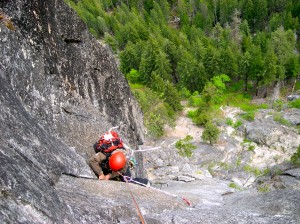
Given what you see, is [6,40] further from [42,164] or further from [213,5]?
[213,5]

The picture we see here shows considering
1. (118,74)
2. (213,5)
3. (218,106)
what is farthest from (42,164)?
(213,5)

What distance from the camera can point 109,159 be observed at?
10172 mm

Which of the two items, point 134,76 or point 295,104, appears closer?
point 295,104

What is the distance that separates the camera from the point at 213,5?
354 ft

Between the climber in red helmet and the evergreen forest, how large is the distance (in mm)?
34958

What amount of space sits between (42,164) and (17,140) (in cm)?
95

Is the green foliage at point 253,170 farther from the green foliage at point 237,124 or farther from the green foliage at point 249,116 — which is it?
the green foliage at point 249,116

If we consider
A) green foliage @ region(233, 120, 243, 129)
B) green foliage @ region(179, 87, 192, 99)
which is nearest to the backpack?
green foliage @ region(233, 120, 243, 129)

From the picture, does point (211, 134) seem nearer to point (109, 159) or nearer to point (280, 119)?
point (280, 119)

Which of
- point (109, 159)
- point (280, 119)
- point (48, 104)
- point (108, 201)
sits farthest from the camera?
point (280, 119)

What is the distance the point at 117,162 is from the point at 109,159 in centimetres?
40

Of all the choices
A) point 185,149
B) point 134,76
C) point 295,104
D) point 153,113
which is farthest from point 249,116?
point 134,76

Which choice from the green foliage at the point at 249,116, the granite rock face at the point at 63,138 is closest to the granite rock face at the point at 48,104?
the granite rock face at the point at 63,138

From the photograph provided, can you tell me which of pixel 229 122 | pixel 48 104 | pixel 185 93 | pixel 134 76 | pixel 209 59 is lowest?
pixel 229 122
